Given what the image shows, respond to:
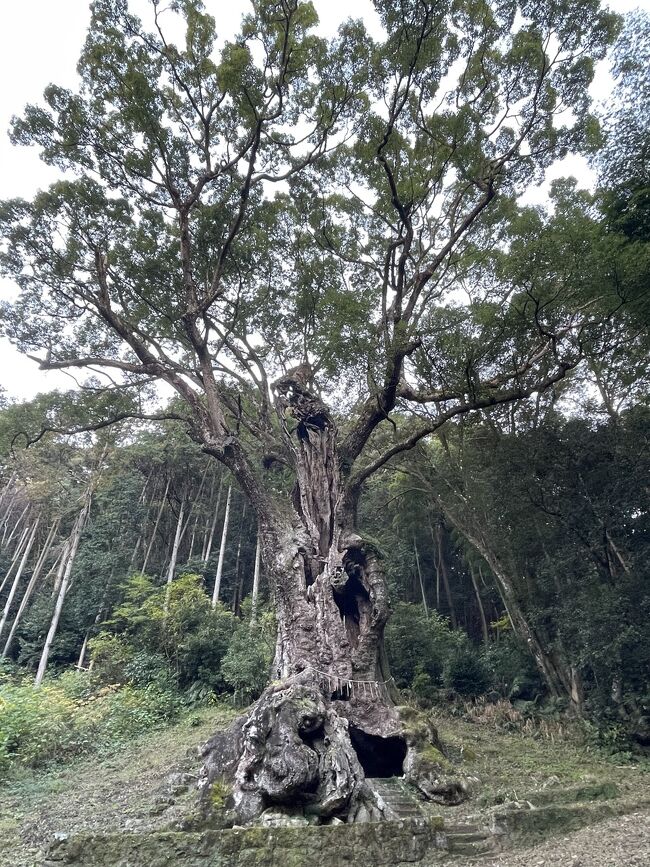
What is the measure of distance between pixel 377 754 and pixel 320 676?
45.0 inches

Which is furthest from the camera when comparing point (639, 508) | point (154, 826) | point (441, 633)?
point (441, 633)

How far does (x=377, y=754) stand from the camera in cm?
600

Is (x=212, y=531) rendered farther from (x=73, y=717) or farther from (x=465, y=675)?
(x=465, y=675)

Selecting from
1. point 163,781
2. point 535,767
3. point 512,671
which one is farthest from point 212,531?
point 535,767

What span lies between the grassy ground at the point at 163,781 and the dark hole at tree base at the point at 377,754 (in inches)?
35.6

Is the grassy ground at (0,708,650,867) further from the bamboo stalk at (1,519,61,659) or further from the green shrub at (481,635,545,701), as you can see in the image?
the bamboo stalk at (1,519,61,659)

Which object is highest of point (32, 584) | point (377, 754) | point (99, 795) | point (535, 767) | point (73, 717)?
point (32, 584)

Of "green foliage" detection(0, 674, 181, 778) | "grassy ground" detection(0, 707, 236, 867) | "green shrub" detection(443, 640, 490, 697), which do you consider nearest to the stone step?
"grassy ground" detection(0, 707, 236, 867)

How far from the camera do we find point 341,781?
4.73m

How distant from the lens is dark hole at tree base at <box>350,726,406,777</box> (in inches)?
233

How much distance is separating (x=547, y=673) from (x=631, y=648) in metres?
2.36

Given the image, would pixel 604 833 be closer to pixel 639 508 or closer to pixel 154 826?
pixel 154 826

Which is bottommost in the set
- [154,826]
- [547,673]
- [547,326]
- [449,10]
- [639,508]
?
[154,826]

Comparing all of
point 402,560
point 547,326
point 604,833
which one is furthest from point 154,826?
point 402,560
